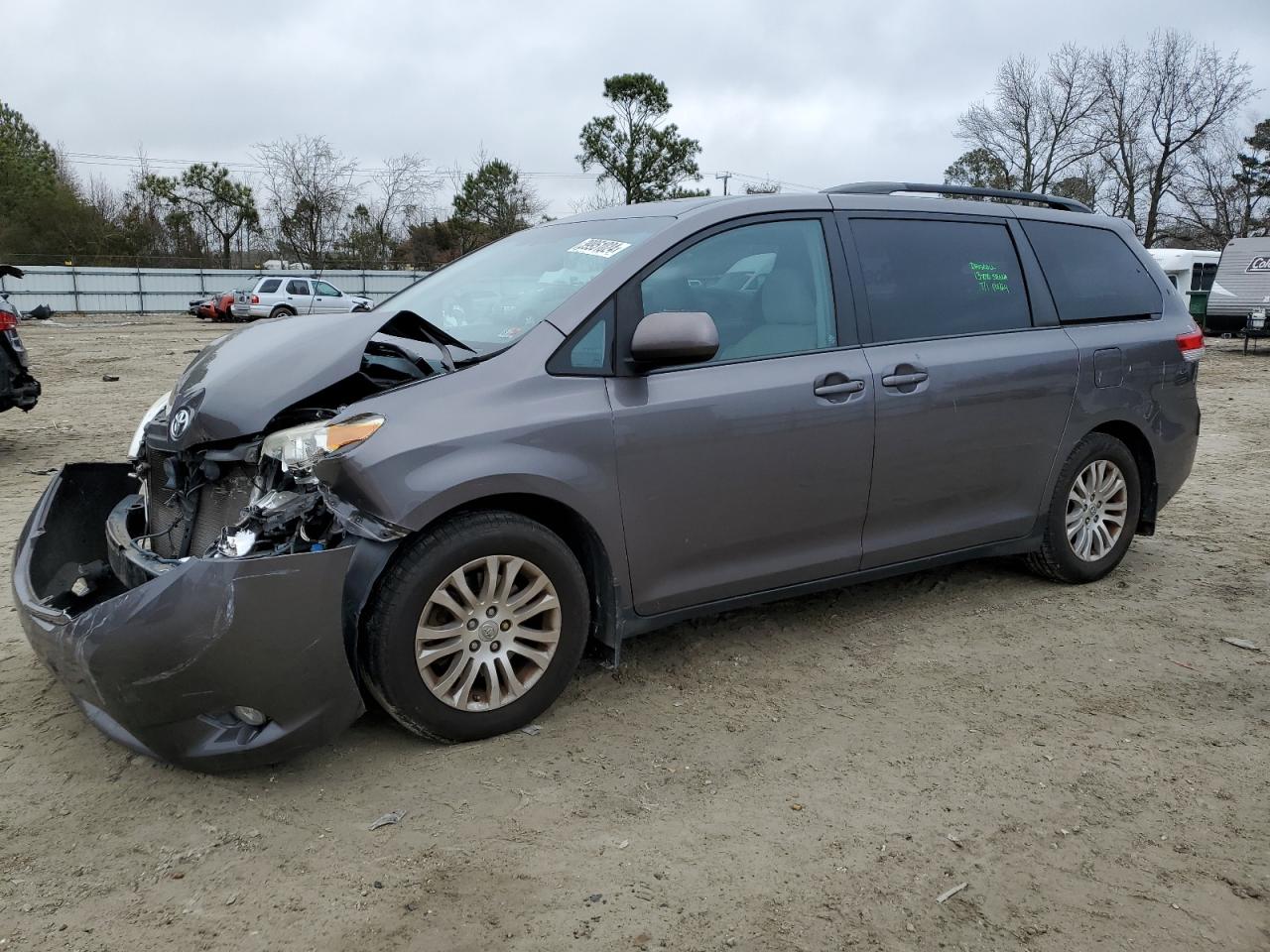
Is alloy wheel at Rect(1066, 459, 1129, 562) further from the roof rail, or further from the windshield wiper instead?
the windshield wiper

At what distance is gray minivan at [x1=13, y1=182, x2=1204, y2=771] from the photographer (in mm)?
2871

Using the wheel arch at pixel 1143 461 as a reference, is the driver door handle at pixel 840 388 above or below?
above

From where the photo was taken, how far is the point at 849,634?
437 cm

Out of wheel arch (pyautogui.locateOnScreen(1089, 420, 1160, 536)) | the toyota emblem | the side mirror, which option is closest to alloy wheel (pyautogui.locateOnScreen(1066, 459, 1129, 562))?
wheel arch (pyautogui.locateOnScreen(1089, 420, 1160, 536))

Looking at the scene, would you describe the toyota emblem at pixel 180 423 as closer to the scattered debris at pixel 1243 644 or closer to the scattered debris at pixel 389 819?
the scattered debris at pixel 389 819

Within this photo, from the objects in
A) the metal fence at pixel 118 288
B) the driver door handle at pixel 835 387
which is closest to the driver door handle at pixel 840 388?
the driver door handle at pixel 835 387

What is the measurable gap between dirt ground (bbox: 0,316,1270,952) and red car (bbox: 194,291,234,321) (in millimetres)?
27976

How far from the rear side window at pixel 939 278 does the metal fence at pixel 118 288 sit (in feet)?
107

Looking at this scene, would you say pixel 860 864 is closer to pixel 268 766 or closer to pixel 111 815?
pixel 268 766

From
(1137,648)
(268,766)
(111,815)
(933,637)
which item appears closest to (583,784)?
(268,766)

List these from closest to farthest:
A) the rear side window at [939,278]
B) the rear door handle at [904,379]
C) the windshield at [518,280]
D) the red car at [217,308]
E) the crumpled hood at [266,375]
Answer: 1. the crumpled hood at [266,375]
2. the windshield at [518,280]
3. the rear door handle at [904,379]
4. the rear side window at [939,278]
5. the red car at [217,308]

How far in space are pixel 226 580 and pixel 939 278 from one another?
10.3 ft

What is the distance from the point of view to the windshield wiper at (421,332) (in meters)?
3.39

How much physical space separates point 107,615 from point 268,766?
0.74 metres
